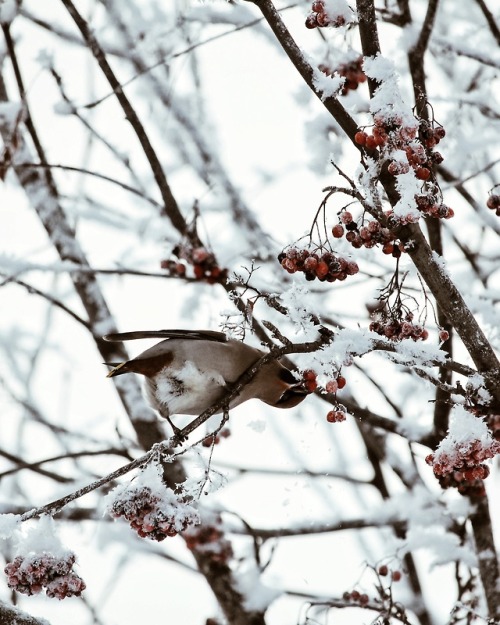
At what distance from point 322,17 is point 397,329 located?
1.03 metres

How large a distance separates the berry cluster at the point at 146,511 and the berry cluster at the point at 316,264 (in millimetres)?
850

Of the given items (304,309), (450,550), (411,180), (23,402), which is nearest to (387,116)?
(411,180)

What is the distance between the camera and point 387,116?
218 cm

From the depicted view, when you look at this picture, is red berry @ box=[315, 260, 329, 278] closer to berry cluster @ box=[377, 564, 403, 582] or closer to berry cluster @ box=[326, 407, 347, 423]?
berry cluster @ box=[326, 407, 347, 423]

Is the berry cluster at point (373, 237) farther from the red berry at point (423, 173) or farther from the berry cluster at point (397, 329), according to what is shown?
the berry cluster at point (397, 329)

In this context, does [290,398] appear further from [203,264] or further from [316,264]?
[316,264]

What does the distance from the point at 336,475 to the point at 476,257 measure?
163cm

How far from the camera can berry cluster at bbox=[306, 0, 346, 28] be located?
2.39m

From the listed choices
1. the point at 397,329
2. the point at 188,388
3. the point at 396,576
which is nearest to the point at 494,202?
the point at 397,329

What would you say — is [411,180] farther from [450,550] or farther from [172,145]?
[172,145]

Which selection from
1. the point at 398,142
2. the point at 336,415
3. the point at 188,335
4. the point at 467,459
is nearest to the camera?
the point at 398,142

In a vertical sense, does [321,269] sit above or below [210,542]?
above

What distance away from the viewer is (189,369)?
3459 mm

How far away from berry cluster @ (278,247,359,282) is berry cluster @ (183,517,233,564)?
212 cm
